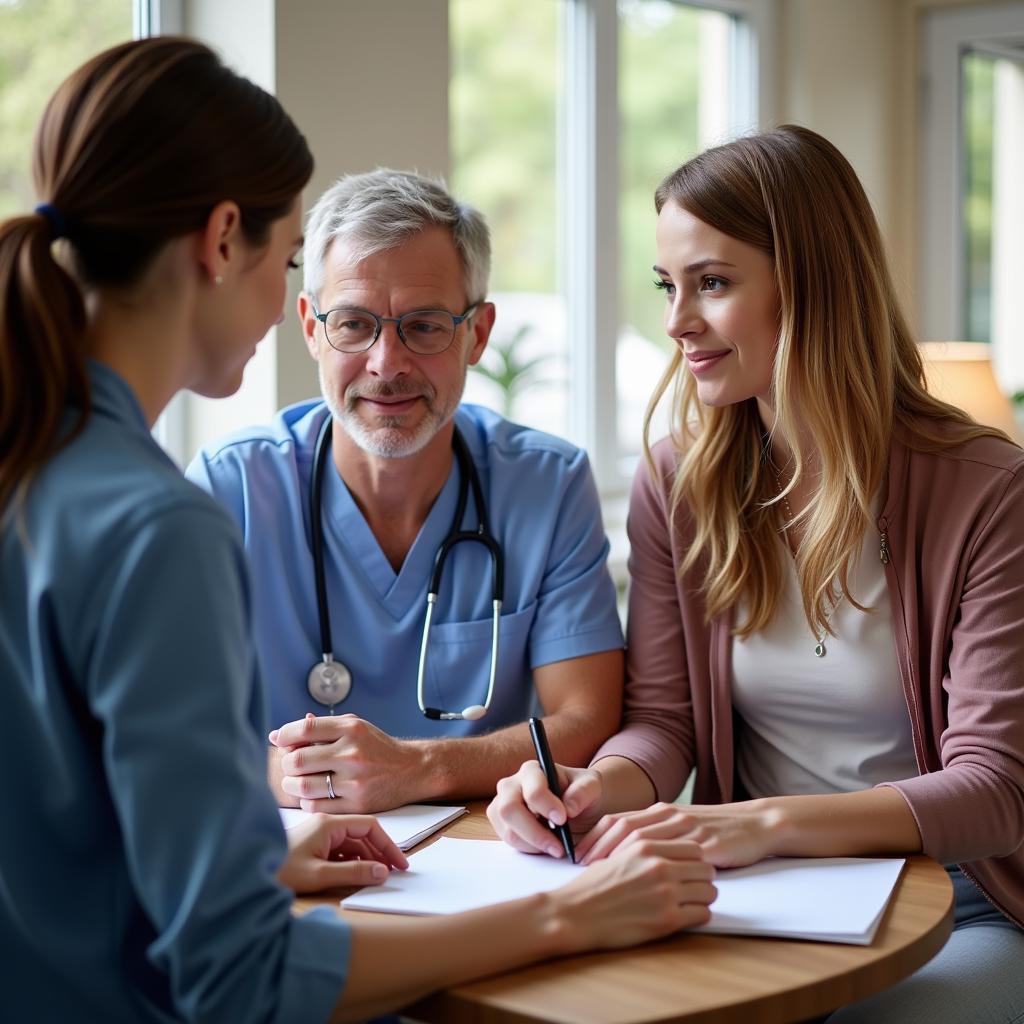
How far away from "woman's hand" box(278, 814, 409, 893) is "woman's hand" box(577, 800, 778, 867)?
0.20m

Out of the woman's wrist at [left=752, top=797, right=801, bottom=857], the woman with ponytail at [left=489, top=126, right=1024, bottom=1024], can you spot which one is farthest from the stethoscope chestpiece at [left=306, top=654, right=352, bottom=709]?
the woman's wrist at [left=752, top=797, right=801, bottom=857]

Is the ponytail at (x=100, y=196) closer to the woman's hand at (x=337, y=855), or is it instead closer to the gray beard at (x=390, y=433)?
the woman's hand at (x=337, y=855)

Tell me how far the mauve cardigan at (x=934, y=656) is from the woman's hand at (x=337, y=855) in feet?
1.38

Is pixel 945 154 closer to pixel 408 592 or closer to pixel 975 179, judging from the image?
pixel 975 179

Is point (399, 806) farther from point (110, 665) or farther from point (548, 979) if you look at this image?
point (110, 665)

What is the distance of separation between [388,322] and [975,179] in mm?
3073

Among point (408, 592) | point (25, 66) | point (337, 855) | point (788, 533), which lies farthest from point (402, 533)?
point (25, 66)

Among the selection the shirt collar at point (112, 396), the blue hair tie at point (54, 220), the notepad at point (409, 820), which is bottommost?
the notepad at point (409, 820)

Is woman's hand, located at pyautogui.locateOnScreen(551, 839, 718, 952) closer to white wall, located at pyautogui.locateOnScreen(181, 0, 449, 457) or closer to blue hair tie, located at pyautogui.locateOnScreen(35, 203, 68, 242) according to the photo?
blue hair tie, located at pyautogui.locateOnScreen(35, 203, 68, 242)

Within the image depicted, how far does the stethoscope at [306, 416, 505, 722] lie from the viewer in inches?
67.9

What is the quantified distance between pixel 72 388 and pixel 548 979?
582 mm

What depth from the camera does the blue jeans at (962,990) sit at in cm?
134

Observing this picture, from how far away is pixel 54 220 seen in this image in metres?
0.95

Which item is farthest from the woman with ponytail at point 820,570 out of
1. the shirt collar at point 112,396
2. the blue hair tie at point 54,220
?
the blue hair tie at point 54,220
